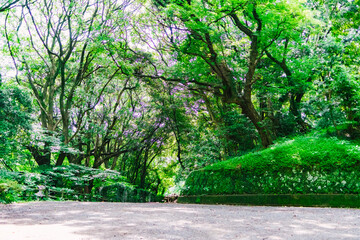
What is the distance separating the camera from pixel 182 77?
41.8 feet

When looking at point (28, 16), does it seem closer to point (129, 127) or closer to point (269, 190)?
point (129, 127)

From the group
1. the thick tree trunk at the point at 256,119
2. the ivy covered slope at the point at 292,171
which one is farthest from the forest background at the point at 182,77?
the ivy covered slope at the point at 292,171

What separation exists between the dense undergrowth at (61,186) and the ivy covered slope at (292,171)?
5.50m

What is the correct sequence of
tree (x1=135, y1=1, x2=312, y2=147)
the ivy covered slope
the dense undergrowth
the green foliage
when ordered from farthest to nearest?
the green foliage, tree (x1=135, y1=1, x2=312, y2=147), the dense undergrowth, the ivy covered slope

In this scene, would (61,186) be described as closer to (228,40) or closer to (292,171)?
(228,40)

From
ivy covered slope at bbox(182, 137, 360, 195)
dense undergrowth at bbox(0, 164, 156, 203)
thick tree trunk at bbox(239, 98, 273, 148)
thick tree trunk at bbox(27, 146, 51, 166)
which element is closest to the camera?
ivy covered slope at bbox(182, 137, 360, 195)

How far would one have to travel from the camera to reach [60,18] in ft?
42.6

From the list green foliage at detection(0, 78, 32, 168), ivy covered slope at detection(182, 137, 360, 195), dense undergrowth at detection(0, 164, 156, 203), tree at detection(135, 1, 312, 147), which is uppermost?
tree at detection(135, 1, 312, 147)

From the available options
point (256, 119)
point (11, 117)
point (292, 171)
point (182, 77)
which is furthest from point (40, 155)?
point (292, 171)

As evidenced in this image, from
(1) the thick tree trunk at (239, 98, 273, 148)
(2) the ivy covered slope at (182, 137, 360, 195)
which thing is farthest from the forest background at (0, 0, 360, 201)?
(2) the ivy covered slope at (182, 137, 360, 195)

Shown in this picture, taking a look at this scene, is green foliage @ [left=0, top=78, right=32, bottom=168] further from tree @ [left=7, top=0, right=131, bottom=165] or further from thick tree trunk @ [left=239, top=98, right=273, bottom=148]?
thick tree trunk @ [left=239, top=98, right=273, bottom=148]

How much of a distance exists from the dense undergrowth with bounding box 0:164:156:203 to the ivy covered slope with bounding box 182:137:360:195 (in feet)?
18.0

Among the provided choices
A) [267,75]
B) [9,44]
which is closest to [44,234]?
[267,75]

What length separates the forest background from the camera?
8.77 m
